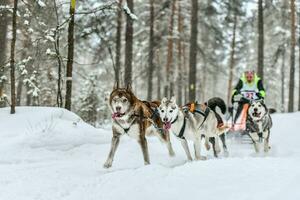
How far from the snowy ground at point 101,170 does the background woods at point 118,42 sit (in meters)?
1.79

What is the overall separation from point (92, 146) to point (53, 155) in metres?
1.27

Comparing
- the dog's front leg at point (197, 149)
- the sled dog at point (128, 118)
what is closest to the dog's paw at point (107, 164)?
the sled dog at point (128, 118)

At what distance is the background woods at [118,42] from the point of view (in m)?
13.4

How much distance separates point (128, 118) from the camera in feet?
27.0

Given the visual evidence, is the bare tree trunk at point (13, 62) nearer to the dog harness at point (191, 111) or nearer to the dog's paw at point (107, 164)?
the dog's paw at point (107, 164)

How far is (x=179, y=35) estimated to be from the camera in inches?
1337

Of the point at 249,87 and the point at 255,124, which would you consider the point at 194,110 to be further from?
the point at 249,87

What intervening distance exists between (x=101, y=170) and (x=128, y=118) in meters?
1.11

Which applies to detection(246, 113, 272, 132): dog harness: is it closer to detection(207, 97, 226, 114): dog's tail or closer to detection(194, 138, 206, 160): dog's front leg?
detection(207, 97, 226, 114): dog's tail

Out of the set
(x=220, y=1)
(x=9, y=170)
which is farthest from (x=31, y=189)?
(x=220, y=1)

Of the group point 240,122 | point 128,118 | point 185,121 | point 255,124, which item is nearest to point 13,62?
point 128,118

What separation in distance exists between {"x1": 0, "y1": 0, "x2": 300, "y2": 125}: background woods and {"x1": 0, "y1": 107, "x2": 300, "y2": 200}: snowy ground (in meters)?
1.79

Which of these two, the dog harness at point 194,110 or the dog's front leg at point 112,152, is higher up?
the dog harness at point 194,110

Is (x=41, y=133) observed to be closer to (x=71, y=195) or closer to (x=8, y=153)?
(x=8, y=153)
